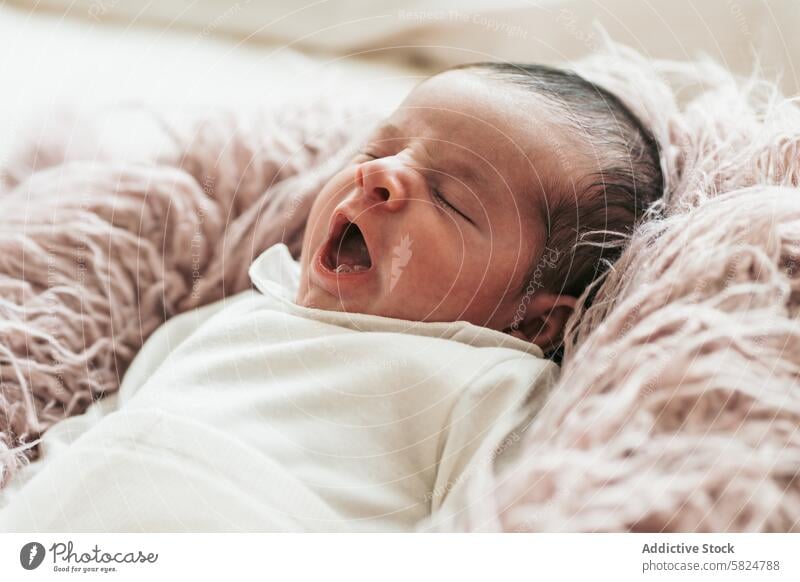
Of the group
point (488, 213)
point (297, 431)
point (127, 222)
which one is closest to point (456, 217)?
point (488, 213)

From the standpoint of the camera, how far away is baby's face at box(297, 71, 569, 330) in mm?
468

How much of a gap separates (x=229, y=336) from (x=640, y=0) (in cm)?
38

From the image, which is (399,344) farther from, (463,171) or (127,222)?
(127,222)

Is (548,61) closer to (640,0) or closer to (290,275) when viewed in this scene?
(640,0)

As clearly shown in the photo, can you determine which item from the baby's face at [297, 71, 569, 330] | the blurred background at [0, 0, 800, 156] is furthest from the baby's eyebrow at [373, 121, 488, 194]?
the blurred background at [0, 0, 800, 156]

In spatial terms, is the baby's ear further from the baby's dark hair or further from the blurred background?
the blurred background

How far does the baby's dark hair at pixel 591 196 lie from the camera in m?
0.48

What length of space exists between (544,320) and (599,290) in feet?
0.13

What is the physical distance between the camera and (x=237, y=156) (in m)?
0.63

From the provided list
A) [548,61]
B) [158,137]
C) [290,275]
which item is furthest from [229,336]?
[548,61]

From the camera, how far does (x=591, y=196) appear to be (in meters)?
0.48

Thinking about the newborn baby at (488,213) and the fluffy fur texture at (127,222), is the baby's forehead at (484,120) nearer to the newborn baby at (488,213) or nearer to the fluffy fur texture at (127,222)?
the newborn baby at (488,213)

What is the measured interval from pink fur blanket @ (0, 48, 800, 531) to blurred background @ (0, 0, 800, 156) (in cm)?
3

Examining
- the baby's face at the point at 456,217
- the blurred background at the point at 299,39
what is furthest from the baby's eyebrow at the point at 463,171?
the blurred background at the point at 299,39
